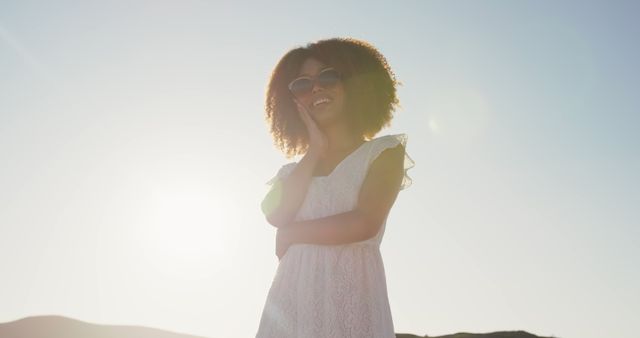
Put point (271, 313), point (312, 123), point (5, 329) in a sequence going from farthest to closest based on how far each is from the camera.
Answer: point (5, 329) < point (312, 123) < point (271, 313)

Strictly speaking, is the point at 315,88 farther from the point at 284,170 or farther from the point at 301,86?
the point at 284,170

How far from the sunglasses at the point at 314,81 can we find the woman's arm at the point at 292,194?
0.51 metres

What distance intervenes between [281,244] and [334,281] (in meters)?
0.50

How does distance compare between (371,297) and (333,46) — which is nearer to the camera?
(371,297)

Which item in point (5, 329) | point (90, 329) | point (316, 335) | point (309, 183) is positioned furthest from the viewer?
point (90, 329)

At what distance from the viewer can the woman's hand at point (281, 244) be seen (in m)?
3.33

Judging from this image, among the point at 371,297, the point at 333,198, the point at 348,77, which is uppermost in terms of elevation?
the point at 348,77

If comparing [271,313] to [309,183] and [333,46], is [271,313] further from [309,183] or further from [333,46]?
[333,46]

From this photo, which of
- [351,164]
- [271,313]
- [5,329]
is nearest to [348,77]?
[351,164]

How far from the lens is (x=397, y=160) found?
3164mm

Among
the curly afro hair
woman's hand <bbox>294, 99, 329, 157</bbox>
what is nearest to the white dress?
woman's hand <bbox>294, 99, 329, 157</bbox>

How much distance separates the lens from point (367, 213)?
2.94m

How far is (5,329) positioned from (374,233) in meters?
67.2

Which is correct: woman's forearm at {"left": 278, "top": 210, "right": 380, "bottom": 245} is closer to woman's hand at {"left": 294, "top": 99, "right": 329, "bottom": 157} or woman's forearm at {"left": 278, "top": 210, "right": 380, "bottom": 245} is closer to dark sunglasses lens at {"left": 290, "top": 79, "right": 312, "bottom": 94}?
woman's hand at {"left": 294, "top": 99, "right": 329, "bottom": 157}
